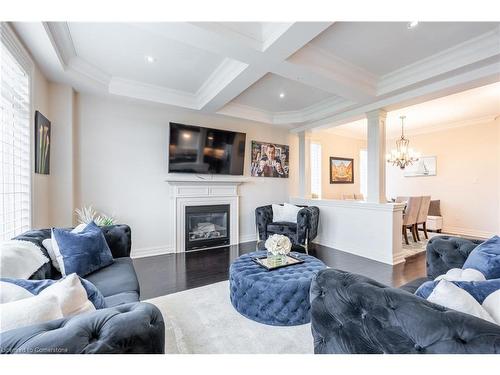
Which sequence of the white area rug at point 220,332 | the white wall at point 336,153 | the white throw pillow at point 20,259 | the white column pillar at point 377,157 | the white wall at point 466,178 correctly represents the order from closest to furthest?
the white throw pillow at point 20,259
the white area rug at point 220,332
the white column pillar at point 377,157
the white wall at point 466,178
the white wall at point 336,153

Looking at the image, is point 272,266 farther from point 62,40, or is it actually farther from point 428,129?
point 428,129

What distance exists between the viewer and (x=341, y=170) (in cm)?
676

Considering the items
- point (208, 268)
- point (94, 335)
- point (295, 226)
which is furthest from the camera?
point (295, 226)

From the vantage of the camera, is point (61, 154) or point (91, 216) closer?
point (61, 154)

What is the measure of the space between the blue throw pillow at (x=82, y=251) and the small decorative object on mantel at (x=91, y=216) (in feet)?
4.04

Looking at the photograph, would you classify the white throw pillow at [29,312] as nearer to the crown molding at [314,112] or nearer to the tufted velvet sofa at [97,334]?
the tufted velvet sofa at [97,334]

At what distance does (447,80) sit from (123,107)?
477cm

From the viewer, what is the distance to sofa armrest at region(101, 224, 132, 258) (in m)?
2.40

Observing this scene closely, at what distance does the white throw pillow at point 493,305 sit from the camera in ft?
2.88

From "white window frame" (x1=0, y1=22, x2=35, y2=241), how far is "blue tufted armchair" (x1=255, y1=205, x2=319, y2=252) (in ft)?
11.2

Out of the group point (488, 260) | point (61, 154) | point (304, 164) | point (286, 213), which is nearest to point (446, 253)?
point (488, 260)

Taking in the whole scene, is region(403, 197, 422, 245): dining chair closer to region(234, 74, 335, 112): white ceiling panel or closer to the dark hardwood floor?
the dark hardwood floor

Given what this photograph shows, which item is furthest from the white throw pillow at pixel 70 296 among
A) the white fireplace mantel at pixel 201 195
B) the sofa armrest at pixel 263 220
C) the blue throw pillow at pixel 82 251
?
the sofa armrest at pixel 263 220

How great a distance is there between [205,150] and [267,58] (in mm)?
2271
